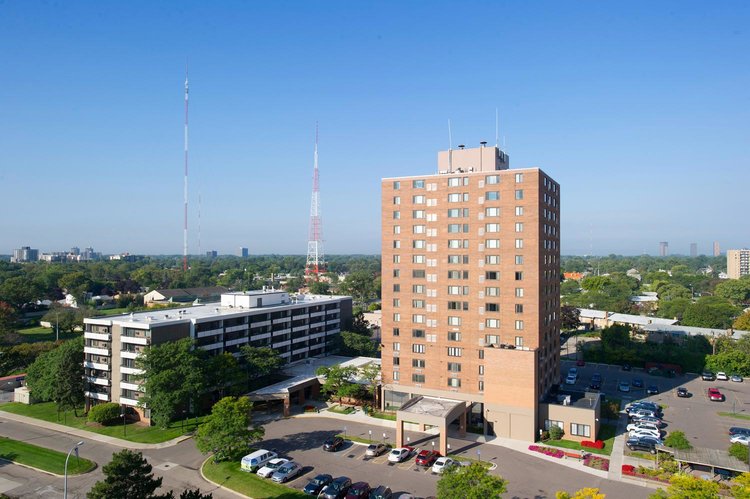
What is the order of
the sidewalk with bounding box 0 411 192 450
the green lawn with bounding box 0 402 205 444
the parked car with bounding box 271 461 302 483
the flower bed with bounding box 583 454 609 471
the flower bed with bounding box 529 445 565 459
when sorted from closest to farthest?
the parked car with bounding box 271 461 302 483
the flower bed with bounding box 583 454 609 471
the flower bed with bounding box 529 445 565 459
the sidewalk with bounding box 0 411 192 450
the green lawn with bounding box 0 402 205 444

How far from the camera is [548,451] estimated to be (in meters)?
50.3

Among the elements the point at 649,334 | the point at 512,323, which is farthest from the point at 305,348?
the point at 649,334

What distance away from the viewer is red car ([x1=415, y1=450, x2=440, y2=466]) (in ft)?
155

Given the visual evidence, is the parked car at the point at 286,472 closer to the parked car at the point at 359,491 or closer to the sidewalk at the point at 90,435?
the parked car at the point at 359,491

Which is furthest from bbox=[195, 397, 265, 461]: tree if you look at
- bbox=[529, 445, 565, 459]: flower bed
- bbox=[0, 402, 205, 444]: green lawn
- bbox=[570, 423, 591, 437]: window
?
bbox=[570, 423, 591, 437]: window

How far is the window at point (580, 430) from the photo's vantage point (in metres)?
53.6

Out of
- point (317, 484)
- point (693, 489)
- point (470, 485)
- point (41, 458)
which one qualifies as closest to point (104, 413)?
point (41, 458)

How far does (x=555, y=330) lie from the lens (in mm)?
67000

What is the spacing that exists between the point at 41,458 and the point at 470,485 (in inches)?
1655

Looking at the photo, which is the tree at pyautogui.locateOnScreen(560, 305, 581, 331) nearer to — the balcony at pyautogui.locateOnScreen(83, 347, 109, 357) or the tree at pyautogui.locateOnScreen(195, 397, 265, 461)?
the tree at pyautogui.locateOnScreen(195, 397, 265, 461)

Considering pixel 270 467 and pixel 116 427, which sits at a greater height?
pixel 270 467

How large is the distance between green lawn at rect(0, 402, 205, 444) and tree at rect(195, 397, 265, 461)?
9.73 meters

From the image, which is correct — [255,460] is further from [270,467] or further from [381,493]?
[381,493]

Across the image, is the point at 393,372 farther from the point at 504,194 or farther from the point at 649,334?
the point at 649,334
